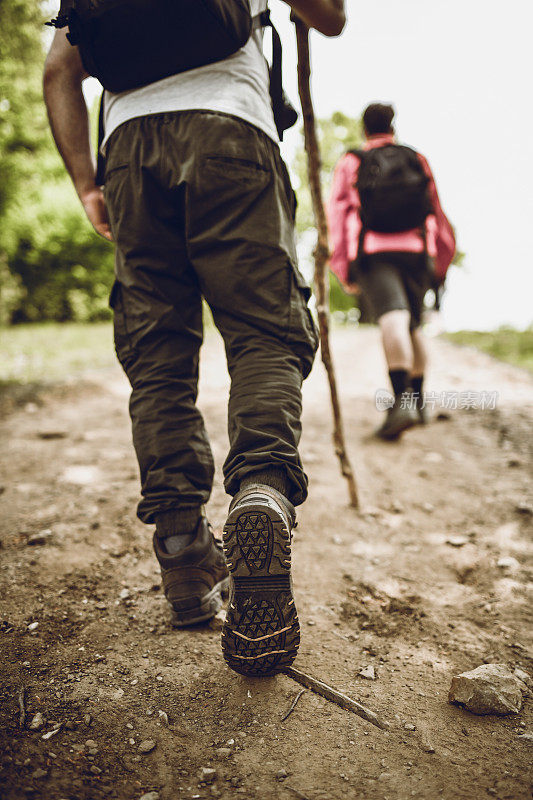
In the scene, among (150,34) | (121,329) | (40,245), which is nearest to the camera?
(150,34)

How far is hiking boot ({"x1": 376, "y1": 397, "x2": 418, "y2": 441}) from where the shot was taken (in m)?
3.38

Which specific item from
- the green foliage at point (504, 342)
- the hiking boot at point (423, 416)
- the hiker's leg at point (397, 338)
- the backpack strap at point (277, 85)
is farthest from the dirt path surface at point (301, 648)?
the green foliage at point (504, 342)

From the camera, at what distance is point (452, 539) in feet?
7.42

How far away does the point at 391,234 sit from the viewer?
3.42 m

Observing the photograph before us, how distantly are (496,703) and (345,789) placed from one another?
17.6 inches

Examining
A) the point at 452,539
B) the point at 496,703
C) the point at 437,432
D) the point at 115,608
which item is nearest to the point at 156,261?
the point at 115,608

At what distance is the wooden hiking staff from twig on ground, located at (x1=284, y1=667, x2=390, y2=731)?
1.20 meters

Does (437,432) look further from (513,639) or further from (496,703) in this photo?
(496,703)

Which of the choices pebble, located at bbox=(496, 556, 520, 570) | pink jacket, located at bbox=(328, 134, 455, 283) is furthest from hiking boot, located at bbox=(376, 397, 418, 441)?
pebble, located at bbox=(496, 556, 520, 570)

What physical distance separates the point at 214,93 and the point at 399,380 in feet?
7.61

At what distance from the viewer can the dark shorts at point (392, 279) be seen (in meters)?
3.43

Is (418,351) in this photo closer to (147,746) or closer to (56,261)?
(147,746)

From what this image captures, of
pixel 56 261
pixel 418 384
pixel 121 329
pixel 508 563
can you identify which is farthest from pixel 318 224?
pixel 56 261

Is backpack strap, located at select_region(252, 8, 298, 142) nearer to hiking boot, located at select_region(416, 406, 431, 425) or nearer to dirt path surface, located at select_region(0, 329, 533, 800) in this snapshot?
dirt path surface, located at select_region(0, 329, 533, 800)
